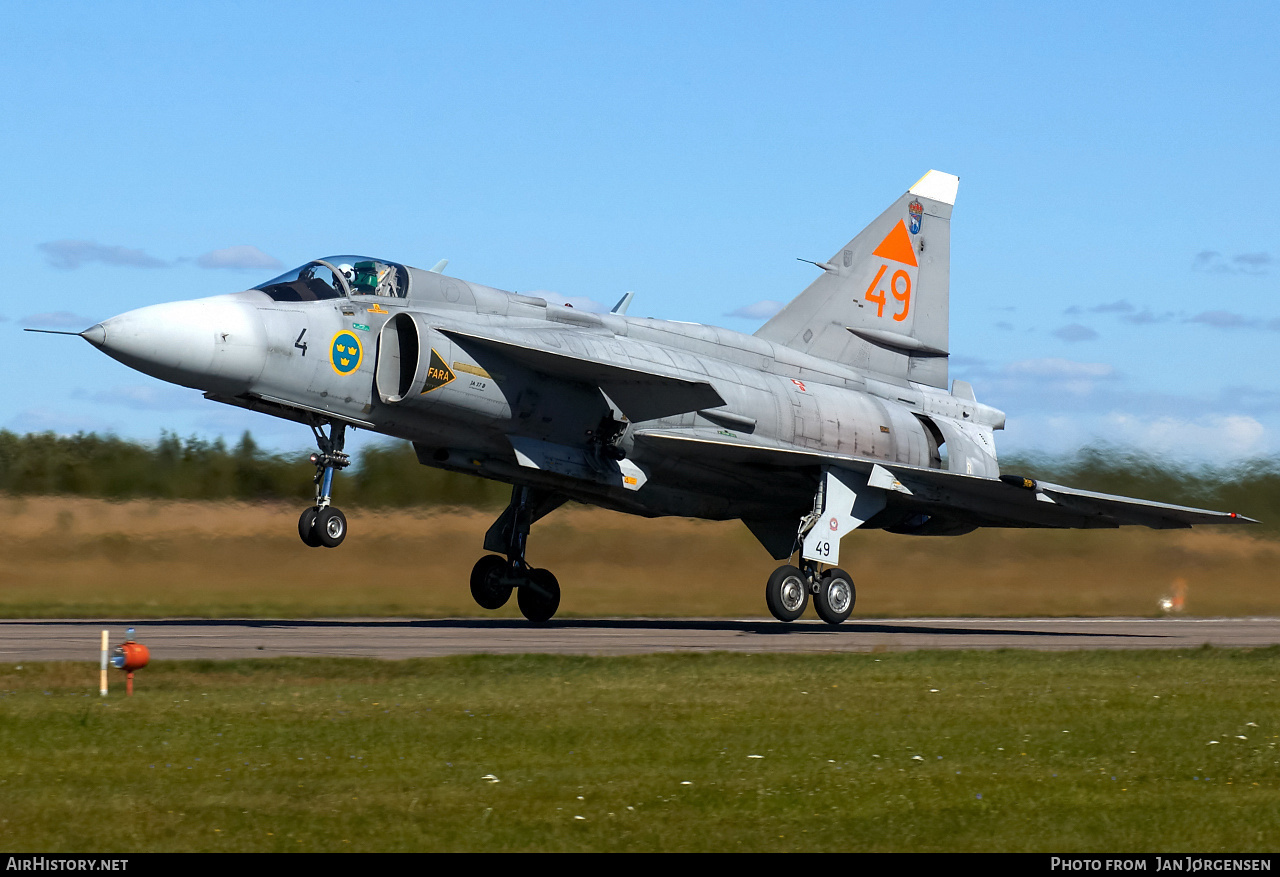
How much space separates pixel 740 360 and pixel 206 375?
8295 mm

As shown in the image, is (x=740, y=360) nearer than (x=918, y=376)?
Yes

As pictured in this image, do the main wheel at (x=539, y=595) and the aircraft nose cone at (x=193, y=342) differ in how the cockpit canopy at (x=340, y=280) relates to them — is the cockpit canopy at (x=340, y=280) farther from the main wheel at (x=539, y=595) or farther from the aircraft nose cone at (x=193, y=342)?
the main wheel at (x=539, y=595)

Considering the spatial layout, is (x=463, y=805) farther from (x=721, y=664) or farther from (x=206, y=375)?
(x=206, y=375)

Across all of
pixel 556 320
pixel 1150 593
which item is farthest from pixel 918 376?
pixel 556 320

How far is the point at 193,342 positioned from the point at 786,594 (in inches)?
332

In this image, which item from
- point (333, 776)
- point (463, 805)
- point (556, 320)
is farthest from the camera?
point (556, 320)

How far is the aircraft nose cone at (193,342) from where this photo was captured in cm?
1511

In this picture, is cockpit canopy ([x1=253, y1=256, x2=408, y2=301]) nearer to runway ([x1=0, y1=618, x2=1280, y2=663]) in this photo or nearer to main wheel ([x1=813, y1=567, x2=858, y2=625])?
runway ([x1=0, y1=618, x2=1280, y2=663])

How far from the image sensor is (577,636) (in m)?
17.5

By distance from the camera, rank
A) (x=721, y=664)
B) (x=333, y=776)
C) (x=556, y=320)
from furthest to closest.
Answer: (x=556, y=320), (x=721, y=664), (x=333, y=776)

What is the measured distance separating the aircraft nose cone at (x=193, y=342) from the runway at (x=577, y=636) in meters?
2.89

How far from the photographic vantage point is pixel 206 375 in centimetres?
1570

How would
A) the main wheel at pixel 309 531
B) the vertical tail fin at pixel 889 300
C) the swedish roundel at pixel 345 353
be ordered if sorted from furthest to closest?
the vertical tail fin at pixel 889 300
the swedish roundel at pixel 345 353
the main wheel at pixel 309 531

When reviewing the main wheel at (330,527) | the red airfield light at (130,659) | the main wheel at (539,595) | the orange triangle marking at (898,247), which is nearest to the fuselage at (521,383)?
the main wheel at (330,527)
